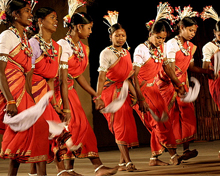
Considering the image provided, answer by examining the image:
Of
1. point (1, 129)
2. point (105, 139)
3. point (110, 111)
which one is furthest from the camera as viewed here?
point (105, 139)

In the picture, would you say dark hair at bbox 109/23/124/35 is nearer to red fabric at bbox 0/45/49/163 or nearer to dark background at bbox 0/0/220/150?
red fabric at bbox 0/45/49/163

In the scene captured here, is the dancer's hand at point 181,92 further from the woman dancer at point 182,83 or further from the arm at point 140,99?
the arm at point 140,99

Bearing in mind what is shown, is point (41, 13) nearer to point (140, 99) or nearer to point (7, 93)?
point (7, 93)

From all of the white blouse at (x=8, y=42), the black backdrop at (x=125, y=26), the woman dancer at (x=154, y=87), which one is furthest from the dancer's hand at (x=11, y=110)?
the black backdrop at (x=125, y=26)

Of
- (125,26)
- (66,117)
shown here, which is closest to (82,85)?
(66,117)

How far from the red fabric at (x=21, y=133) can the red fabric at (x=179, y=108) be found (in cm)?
226

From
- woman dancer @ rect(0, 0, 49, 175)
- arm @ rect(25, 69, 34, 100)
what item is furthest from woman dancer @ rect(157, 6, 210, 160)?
woman dancer @ rect(0, 0, 49, 175)

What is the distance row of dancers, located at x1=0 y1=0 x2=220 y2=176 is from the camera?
304 centimetres

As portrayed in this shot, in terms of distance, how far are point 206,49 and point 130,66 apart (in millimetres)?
1317

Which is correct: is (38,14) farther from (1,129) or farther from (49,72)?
(1,129)

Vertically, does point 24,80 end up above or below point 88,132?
above

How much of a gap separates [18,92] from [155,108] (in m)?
2.00

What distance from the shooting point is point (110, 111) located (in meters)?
4.41

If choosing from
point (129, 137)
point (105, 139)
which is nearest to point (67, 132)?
point (129, 137)
